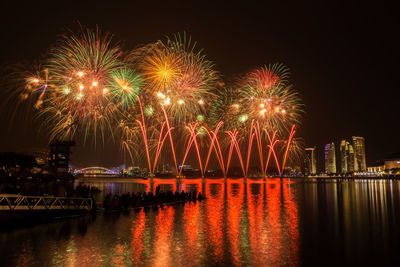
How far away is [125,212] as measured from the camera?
21.0 meters

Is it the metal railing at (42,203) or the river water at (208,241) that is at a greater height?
the metal railing at (42,203)

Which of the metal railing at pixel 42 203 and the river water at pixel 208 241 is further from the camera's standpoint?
the metal railing at pixel 42 203

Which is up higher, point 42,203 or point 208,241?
point 42,203

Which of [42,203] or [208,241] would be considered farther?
[42,203]

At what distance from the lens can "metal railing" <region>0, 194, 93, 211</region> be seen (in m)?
15.8

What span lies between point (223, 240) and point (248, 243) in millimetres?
995

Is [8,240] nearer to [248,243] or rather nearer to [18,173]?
[248,243]

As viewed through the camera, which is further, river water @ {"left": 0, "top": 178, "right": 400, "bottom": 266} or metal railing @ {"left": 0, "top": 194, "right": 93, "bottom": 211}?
metal railing @ {"left": 0, "top": 194, "right": 93, "bottom": 211}

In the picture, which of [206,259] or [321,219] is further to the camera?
[321,219]

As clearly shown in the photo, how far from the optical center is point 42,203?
18.8 metres

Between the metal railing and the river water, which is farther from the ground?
the metal railing

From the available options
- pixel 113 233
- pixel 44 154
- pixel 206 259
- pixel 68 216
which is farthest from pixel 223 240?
pixel 44 154

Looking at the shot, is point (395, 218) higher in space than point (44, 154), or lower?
lower

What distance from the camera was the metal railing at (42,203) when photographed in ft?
51.7
